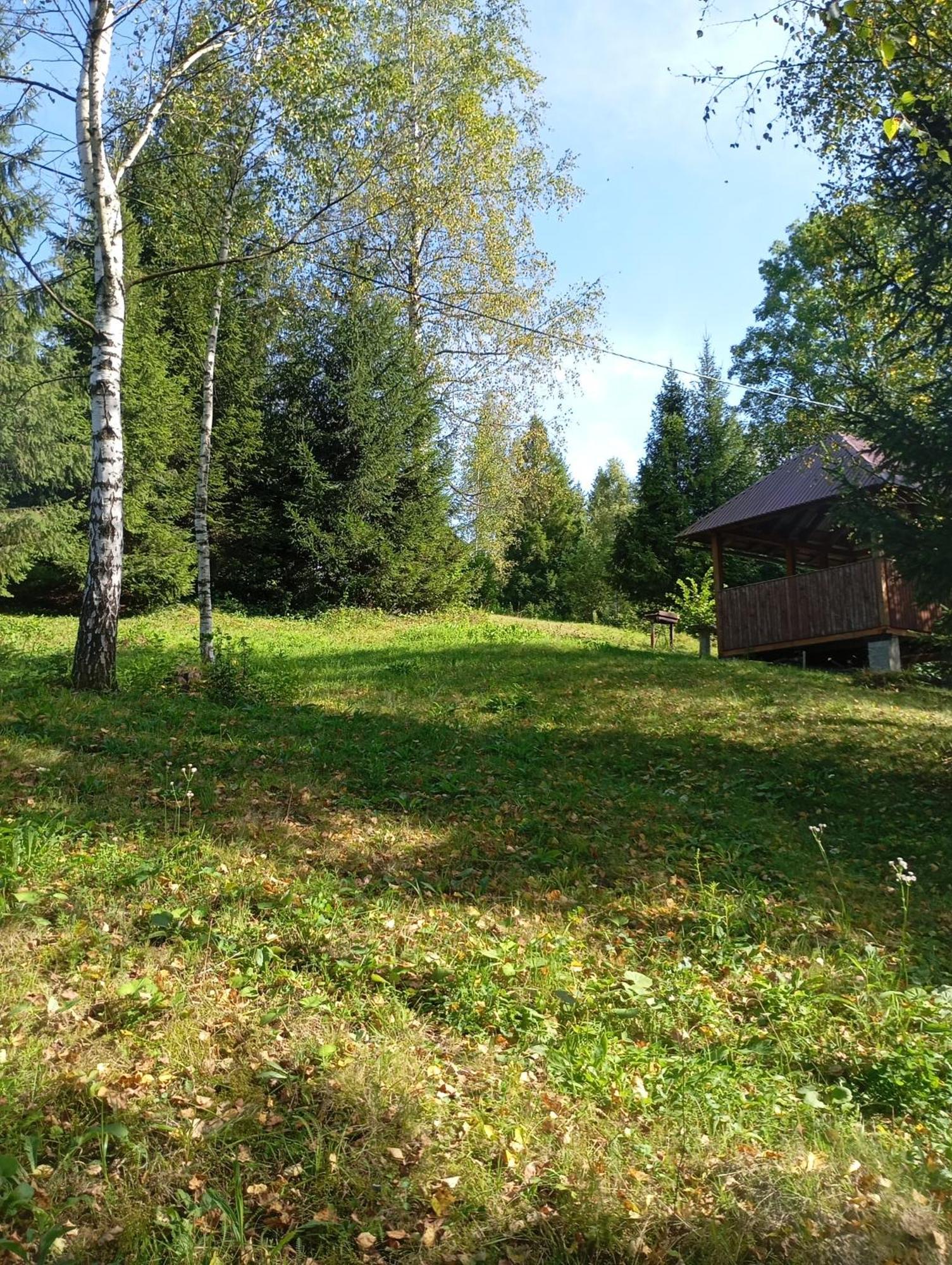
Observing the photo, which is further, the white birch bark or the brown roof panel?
the brown roof panel

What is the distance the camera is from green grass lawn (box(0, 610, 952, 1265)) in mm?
2613

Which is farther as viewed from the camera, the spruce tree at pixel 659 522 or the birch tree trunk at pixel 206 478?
the spruce tree at pixel 659 522

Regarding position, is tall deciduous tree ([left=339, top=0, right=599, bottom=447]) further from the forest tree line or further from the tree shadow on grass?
the tree shadow on grass

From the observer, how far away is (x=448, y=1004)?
3816 millimetres

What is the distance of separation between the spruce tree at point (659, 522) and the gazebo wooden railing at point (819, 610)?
1081 cm

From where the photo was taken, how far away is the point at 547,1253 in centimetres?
255

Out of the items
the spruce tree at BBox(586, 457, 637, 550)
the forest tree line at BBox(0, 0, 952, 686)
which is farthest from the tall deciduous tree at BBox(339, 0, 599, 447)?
the spruce tree at BBox(586, 457, 637, 550)

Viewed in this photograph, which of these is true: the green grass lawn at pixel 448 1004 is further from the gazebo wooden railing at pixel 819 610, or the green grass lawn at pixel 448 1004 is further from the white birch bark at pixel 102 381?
the gazebo wooden railing at pixel 819 610

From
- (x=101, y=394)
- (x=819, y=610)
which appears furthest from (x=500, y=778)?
(x=819, y=610)

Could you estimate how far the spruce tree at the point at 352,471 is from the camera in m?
20.2

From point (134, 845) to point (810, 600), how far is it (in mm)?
14272

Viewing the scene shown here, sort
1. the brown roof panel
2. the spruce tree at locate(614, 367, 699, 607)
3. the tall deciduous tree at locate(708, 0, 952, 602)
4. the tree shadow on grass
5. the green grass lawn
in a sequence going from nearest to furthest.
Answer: the green grass lawn < the tree shadow on grass < the tall deciduous tree at locate(708, 0, 952, 602) < the brown roof panel < the spruce tree at locate(614, 367, 699, 607)

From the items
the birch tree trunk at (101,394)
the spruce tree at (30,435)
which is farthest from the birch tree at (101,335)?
the spruce tree at (30,435)

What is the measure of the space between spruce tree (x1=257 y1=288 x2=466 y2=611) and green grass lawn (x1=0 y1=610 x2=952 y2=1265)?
12249mm
